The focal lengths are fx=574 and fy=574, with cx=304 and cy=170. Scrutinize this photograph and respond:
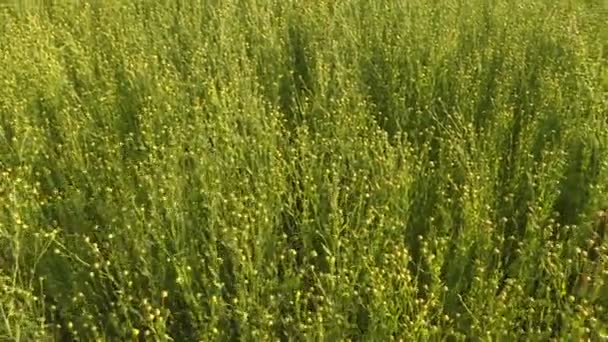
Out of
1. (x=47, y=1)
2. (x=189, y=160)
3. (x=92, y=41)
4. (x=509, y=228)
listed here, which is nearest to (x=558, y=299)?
(x=509, y=228)

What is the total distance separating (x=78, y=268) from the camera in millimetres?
2486

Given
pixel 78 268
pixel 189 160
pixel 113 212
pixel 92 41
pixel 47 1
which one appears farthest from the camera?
pixel 47 1

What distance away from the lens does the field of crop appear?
2164 millimetres

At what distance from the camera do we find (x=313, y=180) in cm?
272

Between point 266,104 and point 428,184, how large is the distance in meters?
1.23

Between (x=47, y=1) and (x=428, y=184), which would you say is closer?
(x=428, y=184)

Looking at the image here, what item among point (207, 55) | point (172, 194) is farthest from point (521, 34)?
point (172, 194)

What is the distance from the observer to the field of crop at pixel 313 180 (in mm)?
2164

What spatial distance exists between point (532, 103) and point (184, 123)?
200 cm

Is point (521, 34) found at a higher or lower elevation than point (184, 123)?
higher

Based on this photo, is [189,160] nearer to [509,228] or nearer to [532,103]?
[509,228]

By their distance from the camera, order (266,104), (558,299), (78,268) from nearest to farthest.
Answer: (558,299), (78,268), (266,104)

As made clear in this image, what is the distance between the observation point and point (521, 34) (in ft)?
13.1

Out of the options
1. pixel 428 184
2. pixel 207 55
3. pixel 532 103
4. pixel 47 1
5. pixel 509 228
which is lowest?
pixel 509 228
